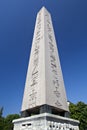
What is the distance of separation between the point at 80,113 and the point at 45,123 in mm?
19755

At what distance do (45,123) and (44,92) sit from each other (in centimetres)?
113

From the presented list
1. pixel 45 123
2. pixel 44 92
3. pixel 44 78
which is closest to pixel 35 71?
pixel 44 78

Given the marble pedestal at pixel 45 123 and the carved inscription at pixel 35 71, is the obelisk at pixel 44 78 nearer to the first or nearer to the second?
the carved inscription at pixel 35 71

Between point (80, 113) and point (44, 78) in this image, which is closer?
point (44, 78)

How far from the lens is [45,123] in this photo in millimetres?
6277

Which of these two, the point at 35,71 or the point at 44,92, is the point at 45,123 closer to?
the point at 44,92

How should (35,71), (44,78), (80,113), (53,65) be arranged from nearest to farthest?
1. (44,78)
2. (35,71)
3. (53,65)
4. (80,113)

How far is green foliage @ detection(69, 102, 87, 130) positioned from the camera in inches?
957

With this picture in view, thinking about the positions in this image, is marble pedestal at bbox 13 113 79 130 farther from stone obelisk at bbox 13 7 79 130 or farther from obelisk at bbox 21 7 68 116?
obelisk at bbox 21 7 68 116

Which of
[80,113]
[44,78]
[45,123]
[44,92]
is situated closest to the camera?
[45,123]

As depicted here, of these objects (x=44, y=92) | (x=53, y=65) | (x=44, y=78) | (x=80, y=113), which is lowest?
(x=44, y=92)

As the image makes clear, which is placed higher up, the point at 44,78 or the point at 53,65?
the point at 53,65

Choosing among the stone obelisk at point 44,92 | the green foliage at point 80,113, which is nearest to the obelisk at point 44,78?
the stone obelisk at point 44,92

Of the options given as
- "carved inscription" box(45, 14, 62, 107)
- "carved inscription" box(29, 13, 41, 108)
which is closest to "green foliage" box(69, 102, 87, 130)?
"carved inscription" box(45, 14, 62, 107)
